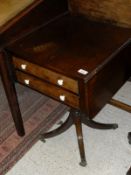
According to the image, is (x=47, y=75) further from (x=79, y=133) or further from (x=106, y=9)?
(x=106, y=9)

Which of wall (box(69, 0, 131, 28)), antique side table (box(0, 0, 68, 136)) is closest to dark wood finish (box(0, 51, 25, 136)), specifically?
antique side table (box(0, 0, 68, 136))

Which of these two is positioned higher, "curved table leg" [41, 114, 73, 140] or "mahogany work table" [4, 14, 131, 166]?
"mahogany work table" [4, 14, 131, 166]

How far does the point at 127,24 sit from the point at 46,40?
17.4 inches

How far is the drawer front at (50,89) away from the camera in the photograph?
4.58 feet

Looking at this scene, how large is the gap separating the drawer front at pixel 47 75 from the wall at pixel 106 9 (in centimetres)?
50

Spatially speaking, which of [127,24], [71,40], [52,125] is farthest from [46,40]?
[52,125]

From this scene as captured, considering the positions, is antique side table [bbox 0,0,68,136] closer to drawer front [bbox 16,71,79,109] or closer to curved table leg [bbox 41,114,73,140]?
drawer front [bbox 16,71,79,109]

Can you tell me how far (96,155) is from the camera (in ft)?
5.80

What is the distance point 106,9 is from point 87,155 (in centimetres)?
86

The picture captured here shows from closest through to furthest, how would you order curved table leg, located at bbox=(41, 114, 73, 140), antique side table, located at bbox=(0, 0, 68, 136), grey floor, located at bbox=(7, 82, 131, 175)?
antique side table, located at bbox=(0, 0, 68, 136) < grey floor, located at bbox=(7, 82, 131, 175) < curved table leg, located at bbox=(41, 114, 73, 140)

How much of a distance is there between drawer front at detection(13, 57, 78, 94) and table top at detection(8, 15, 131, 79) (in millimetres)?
39

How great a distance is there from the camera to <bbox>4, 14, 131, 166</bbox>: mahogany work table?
1.32 metres

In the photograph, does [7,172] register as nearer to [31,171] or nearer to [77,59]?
[31,171]

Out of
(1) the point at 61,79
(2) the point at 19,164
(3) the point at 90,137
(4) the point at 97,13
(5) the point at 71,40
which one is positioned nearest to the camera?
(1) the point at 61,79
